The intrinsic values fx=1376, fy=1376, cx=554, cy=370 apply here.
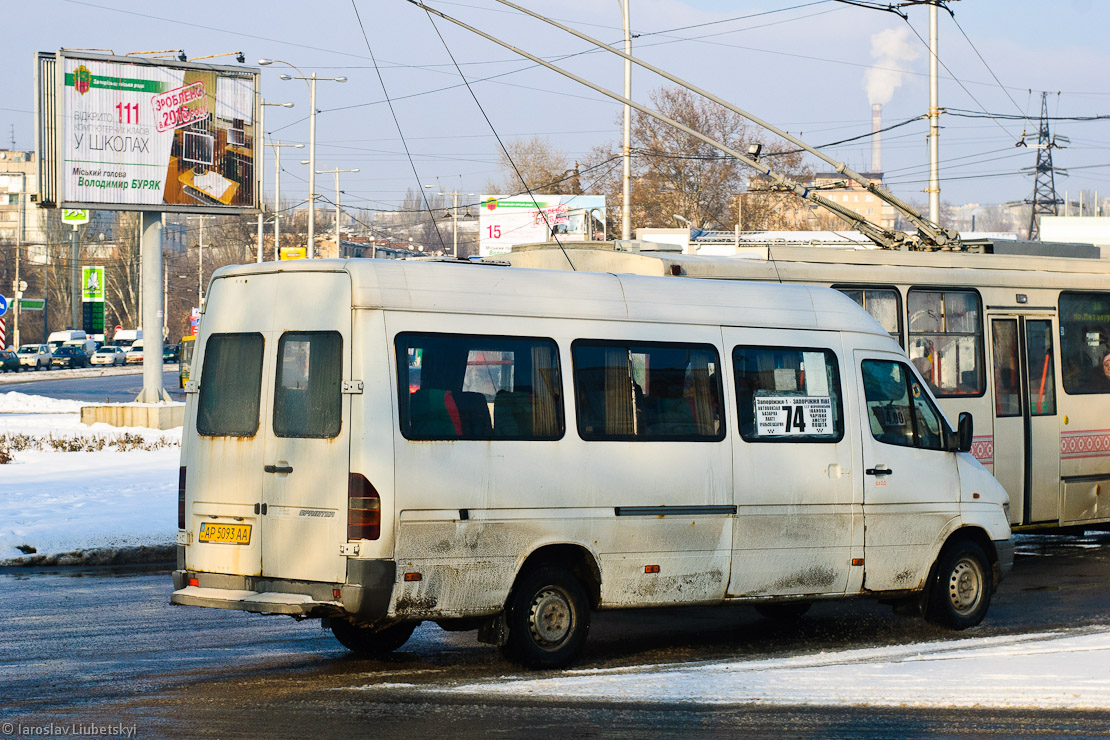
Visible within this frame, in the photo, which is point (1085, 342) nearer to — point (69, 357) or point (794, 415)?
point (794, 415)

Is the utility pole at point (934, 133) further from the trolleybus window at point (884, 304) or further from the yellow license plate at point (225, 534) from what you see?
the yellow license plate at point (225, 534)

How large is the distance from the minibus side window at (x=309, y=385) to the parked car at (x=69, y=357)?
81960 mm

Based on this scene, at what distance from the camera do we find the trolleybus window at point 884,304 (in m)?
13.7

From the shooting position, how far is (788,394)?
9.62 m

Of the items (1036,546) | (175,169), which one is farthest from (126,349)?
(1036,546)

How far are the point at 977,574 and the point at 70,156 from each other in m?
25.7

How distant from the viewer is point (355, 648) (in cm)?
904

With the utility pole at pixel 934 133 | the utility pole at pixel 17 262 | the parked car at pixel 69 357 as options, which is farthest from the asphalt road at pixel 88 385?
the utility pole at pixel 934 133

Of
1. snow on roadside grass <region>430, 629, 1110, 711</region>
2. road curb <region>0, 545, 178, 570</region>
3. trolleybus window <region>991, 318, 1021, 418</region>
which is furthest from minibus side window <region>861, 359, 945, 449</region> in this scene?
road curb <region>0, 545, 178, 570</region>

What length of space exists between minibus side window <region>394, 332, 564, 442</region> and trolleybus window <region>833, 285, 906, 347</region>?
5.93 meters

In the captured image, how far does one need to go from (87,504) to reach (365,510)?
32.1ft

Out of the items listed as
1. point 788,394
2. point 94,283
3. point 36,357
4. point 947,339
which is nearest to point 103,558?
point 788,394

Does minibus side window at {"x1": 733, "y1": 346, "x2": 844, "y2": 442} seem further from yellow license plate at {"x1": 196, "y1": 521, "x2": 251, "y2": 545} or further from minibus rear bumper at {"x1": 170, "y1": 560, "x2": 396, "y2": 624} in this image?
yellow license plate at {"x1": 196, "y1": 521, "x2": 251, "y2": 545}

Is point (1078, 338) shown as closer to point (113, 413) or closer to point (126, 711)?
point (126, 711)
